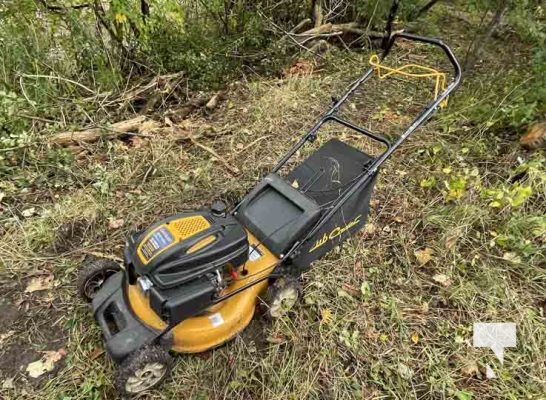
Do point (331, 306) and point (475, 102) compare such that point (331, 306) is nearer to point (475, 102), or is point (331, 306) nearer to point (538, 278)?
point (538, 278)

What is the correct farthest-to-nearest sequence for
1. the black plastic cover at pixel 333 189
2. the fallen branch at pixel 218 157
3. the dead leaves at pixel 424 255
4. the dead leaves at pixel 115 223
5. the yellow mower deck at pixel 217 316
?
the fallen branch at pixel 218 157
the dead leaves at pixel 115 223
the dead leaves at pixel 424 255
the black plastic cover at pixel 333 189
the yellow mower deck at pixel 217 316

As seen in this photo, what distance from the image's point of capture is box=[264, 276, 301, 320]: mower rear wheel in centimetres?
234

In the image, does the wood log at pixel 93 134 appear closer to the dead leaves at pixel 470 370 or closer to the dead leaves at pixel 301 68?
the dead leaves at pixel 301 68

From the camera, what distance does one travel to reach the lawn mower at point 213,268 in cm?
194

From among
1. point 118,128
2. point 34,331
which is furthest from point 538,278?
point 118,128

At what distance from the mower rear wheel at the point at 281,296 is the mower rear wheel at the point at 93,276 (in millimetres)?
859

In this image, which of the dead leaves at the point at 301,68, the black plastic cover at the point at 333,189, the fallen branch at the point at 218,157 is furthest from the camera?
the dead leaves at the point at 301,68

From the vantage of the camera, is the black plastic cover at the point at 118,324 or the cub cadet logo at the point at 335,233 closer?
the black plastic cover at the point at 118,324

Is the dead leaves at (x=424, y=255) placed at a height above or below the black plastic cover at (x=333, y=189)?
below

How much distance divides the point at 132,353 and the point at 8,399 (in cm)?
76

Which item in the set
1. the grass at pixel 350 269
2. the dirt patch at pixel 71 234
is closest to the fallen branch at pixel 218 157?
the grass at pixel 350 269

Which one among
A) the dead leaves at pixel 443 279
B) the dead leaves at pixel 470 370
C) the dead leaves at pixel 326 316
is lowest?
the dead leaves at pixel 470 370

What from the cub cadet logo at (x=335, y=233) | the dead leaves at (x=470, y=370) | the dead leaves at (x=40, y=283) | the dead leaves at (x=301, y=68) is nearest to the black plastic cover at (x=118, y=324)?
the dead leaves at (x=40, y=283)

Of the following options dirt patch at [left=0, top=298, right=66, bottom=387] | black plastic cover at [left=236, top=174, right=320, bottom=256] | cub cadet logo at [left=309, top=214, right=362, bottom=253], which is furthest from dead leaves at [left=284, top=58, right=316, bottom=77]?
dirt patch at [left=0, top=298, right=66, bottom=387]
